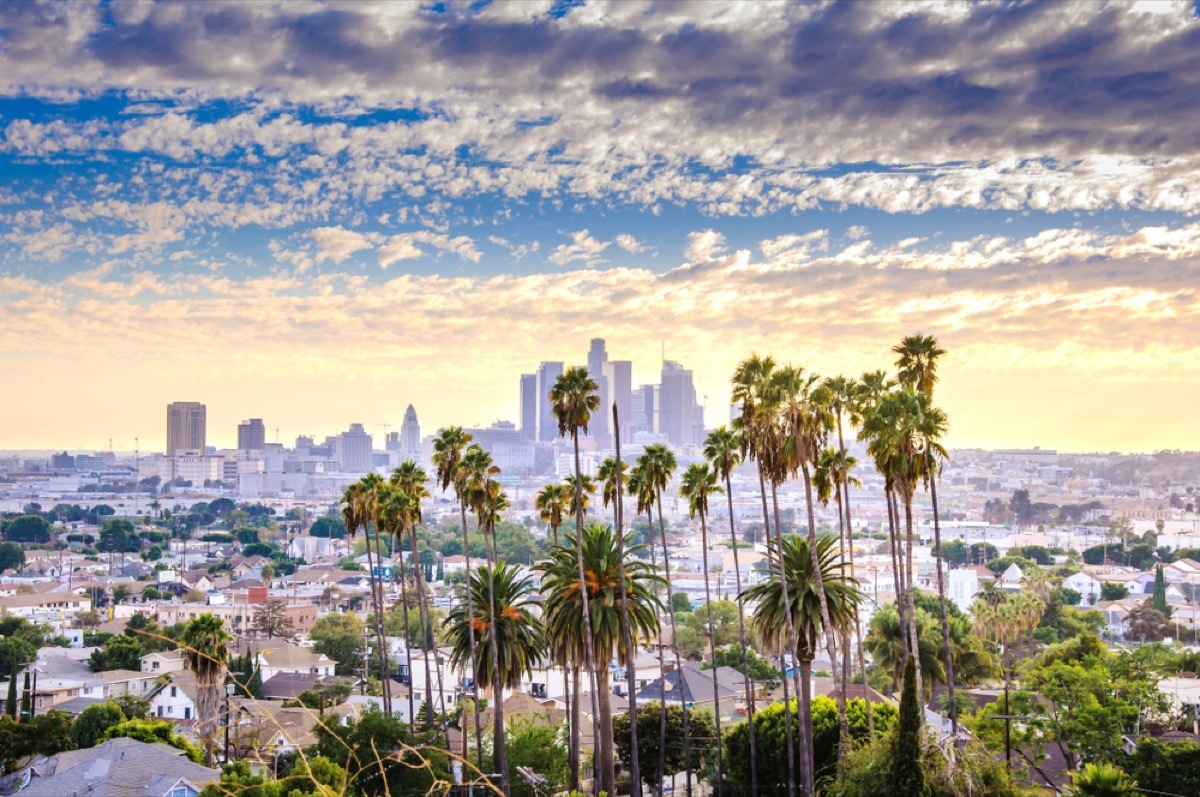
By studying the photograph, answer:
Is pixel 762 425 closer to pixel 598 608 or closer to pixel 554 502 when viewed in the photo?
pixel 598 608

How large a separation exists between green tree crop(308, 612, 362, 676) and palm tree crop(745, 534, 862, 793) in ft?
162

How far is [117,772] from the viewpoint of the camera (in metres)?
32.7

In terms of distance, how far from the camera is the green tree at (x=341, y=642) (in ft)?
255

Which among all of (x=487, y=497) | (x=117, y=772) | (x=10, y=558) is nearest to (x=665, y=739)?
(x=487, y=497)

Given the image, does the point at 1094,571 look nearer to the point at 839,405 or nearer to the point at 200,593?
the point at 200,593

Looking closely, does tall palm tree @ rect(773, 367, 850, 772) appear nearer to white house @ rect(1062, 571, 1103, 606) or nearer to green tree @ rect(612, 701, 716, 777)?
green tree @ rect(612, 701, 716, 777)

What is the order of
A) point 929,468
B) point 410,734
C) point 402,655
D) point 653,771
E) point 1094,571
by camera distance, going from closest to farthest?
1. point 929,468
2. point 410,734
3. point 653,771
4. point 402,655
5. point 1094,571

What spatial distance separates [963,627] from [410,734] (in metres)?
27.2

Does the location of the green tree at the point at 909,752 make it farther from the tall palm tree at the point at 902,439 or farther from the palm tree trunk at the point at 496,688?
the palm tree trunk at the point at 496,688

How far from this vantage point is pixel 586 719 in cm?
5450

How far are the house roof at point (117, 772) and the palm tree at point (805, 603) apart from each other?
17.0 m

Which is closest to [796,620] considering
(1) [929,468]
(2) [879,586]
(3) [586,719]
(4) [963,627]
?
(1) [929,468]

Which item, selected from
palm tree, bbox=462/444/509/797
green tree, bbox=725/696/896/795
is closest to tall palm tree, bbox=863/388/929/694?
green tree, bbox=725/696/896/795

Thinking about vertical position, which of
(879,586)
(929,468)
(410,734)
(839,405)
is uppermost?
(839,405)
